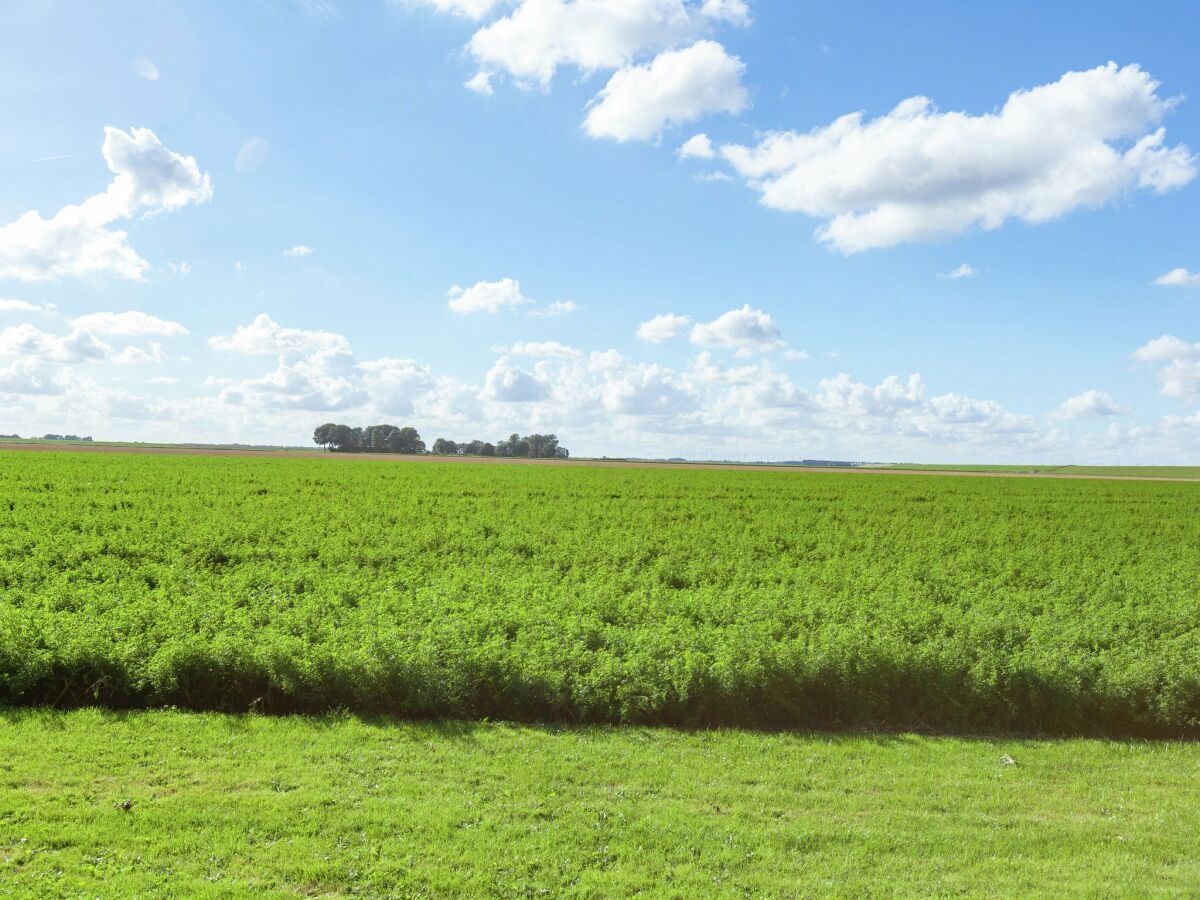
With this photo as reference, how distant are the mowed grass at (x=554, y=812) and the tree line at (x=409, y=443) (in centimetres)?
13069

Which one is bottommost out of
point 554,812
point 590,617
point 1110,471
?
point 554,812

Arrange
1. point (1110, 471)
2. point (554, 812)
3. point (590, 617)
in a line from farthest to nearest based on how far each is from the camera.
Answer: point (1110, 471), point (590, 617), point (554, 812)

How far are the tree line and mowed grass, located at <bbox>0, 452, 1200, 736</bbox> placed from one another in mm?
113076

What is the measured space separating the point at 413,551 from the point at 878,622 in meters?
14.7

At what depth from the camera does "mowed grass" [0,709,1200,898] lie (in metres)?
7.15

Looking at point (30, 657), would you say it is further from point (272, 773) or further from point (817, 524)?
point (817, 524)

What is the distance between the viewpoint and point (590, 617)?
15.0 m

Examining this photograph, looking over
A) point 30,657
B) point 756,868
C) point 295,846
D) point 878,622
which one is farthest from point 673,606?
point 30,657

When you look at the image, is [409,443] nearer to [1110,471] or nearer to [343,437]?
[343,437]

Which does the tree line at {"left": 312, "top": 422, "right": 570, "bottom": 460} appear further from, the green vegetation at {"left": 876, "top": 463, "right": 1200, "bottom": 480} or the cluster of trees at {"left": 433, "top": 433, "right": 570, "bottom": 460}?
the green vegetation at {"left": 876, "top": 463, "right": 1200, "bottom": 480}

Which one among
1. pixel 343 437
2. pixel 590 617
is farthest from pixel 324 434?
pixel 590 617

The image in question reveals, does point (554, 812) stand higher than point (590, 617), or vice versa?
point (590, 617)

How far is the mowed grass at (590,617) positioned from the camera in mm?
12000

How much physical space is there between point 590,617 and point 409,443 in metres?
136
